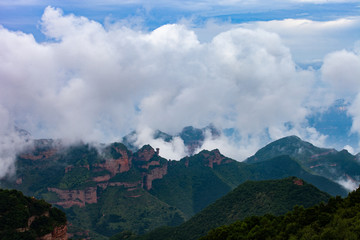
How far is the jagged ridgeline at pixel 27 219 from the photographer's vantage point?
86.4m

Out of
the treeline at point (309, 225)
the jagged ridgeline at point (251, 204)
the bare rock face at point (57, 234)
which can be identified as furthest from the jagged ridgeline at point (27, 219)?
the jagged ridgeline at point (251, 204)

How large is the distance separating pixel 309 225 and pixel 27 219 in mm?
60521

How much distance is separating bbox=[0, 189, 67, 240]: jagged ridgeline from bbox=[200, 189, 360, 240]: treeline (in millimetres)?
37264

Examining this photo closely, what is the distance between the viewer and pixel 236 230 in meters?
80.2

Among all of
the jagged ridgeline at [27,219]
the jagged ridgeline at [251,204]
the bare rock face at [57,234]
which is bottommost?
the jagged ridgeline at [251,204]

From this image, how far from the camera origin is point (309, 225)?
67312mm

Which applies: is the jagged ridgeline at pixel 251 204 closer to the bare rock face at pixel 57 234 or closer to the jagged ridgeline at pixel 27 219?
the bare rock face at pixel 57 234

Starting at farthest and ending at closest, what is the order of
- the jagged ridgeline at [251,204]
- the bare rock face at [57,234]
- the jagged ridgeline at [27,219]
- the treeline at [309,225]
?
1. the jagged ridgeline at [251,204]
2. the bare rock face at [57,234]
3. the jagged ridgeline at [27,219]
4. the treeline at [309,225]

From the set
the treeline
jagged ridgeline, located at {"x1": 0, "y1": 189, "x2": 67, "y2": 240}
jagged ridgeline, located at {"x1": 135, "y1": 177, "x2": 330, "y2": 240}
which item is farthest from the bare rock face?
jagged ridgeline, located at {"x1": 135, "y1": 177, "x2": 330, "y2": 240}

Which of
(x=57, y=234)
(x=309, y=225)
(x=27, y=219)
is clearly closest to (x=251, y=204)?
(x=309, y=225)

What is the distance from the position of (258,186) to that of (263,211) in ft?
54.8

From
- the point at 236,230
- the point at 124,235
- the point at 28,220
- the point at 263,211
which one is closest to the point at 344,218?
the point at 236,230

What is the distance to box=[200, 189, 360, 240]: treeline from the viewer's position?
5723cm

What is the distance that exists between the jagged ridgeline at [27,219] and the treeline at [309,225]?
1467 inches
